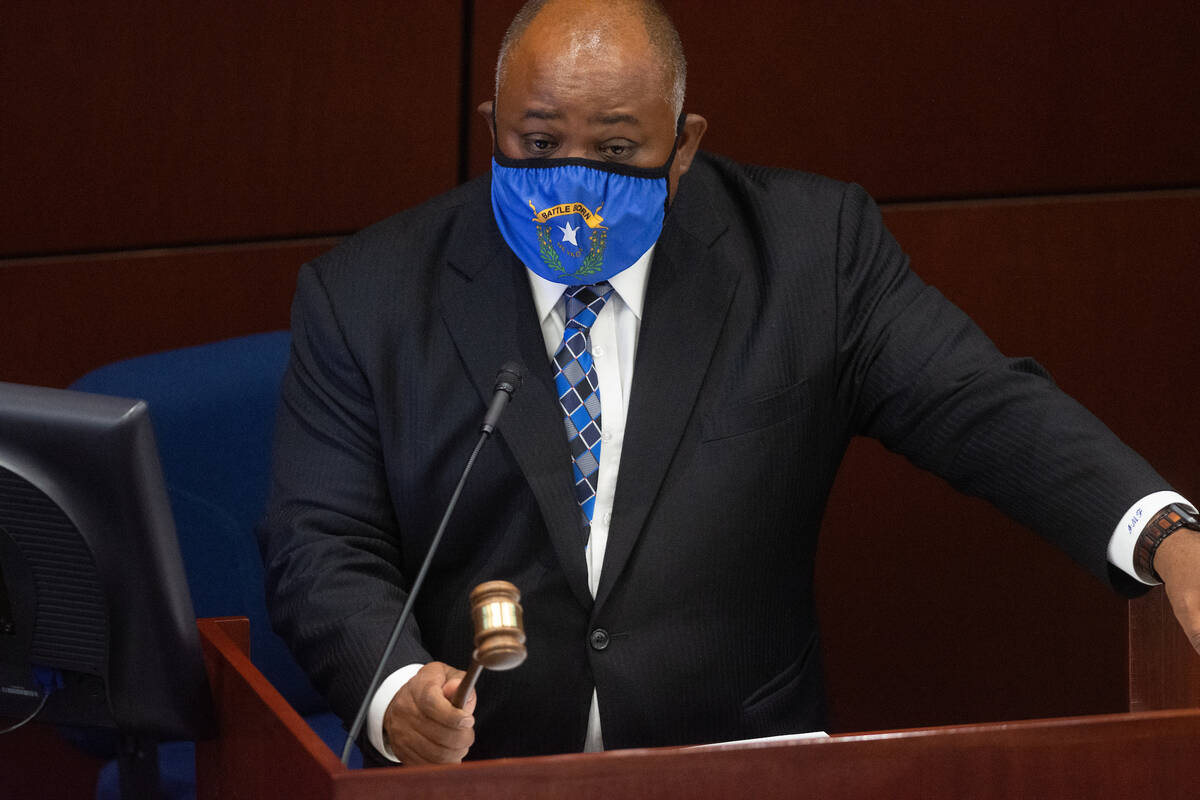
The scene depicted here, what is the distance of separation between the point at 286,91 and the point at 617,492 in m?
0.87

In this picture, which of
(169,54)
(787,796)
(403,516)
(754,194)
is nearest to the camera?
(787,796)

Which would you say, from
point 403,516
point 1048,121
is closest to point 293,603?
point 403,516

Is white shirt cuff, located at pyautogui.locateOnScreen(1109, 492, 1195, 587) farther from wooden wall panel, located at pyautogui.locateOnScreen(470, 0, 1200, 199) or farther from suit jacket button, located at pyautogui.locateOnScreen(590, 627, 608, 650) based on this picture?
wooden wall panel, located at pyautogui.locateOnScreen(470, 0, 1200, 199)

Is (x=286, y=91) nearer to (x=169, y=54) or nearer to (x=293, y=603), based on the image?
(x=169, y=54)

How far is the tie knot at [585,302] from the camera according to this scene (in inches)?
65.7

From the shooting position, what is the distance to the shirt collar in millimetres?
1682

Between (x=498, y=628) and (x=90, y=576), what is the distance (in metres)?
0.34

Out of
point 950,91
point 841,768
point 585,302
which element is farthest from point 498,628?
point 950,91

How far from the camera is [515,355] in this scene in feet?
5.40

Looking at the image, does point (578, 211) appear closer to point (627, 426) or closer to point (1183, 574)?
point (627, 426)

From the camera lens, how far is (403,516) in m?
1.66

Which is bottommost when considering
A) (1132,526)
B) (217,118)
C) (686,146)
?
(1132,526)

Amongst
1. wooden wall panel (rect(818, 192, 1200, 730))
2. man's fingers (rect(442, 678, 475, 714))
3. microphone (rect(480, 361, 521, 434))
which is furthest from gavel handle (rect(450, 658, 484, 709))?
wooden wall panel (rect(818, 192, 1200, 730))

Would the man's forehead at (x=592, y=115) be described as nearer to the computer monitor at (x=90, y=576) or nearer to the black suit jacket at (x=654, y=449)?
the black suit jacket at (x=654, y=449)
